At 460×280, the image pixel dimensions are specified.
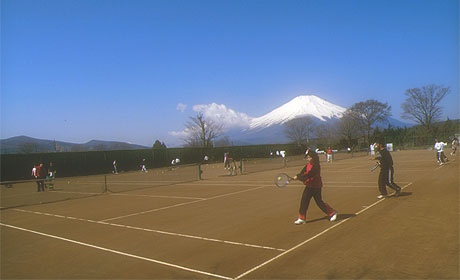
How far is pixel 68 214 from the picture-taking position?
11398mm

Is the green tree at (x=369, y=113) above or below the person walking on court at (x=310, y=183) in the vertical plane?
above

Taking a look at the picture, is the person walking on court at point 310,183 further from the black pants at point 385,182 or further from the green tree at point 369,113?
the green tree at point 369,113

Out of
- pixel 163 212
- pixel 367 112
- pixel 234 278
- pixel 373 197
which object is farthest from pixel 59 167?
pixel 367 112

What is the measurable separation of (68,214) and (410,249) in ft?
33.6

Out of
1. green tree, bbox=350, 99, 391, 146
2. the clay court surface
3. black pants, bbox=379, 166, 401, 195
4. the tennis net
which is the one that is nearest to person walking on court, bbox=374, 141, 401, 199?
black pants, bbox=379, 166, 401, 195

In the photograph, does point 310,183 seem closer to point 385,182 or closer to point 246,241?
point 246,241

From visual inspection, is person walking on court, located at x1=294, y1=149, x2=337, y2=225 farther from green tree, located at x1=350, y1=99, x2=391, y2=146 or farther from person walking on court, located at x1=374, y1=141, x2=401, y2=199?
green tree, located at x1=350, y1=99, x2=391, y2=146

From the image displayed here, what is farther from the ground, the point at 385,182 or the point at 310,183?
the point at 310,183

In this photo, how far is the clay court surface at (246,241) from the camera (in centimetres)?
507

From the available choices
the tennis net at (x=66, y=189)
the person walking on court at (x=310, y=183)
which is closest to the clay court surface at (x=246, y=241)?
the person walking on court at (x=310, y=183)

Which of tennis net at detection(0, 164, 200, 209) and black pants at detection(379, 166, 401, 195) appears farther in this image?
tennis net at detection(0, 164, 200, 209)

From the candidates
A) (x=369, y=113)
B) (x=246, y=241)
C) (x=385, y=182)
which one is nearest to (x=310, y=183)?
(x=246, y=241)

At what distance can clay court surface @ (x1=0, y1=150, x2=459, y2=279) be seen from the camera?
16.6 ft

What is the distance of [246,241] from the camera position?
21.8 ft
